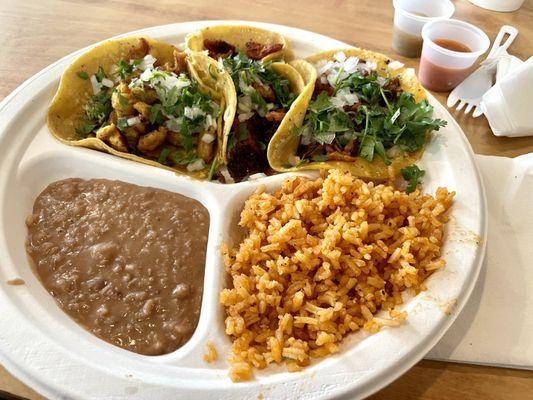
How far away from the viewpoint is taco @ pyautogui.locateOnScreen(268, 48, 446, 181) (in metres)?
2.12

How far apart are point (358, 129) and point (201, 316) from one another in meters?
1.18

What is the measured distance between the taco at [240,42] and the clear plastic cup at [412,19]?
0.87 metres

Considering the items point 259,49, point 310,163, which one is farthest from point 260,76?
point 310,163

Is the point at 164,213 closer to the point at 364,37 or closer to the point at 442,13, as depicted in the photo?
the point at 364,37

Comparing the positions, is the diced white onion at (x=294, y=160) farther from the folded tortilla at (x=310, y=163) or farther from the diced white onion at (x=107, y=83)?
A: the diced white onion at (x=107, y=83)

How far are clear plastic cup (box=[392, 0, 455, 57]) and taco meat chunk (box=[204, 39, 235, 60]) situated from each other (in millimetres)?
1161

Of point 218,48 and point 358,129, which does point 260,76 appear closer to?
point 218,48

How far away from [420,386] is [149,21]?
2845 mm

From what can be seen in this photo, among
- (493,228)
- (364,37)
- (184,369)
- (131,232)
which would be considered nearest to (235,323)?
(184,369)

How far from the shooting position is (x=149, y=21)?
10.4ft

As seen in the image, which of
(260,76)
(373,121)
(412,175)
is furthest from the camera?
(260,76)

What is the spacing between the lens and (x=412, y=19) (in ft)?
9.28

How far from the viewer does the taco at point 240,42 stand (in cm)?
244

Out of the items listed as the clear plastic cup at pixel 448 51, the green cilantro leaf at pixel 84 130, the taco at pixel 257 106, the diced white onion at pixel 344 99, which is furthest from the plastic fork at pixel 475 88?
the green cilantro leaf at pixel 84 130
